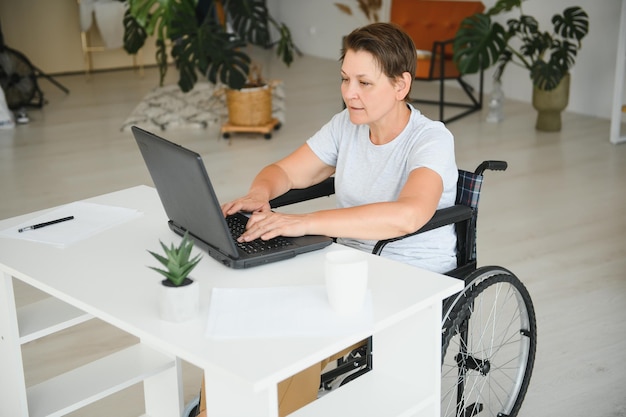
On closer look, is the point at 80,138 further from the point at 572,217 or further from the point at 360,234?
the point at 360,234

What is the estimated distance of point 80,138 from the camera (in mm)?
5734

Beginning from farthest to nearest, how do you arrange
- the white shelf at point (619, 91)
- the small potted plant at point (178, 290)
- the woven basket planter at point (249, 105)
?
the woven basket planter at point (249, 105) < the white shelf at point (619, 91) < the small potted plant at point (178, 290)

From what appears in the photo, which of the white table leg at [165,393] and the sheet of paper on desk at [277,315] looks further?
the white table leg at [165,393]

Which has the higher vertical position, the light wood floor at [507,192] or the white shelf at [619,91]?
the white shelf at [619,91]

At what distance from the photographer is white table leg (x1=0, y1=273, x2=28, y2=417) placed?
6.36ft

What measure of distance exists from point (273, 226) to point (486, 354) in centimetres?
90

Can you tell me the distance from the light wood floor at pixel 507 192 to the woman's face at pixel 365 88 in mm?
998

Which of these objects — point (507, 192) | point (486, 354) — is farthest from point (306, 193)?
point (507, 192)

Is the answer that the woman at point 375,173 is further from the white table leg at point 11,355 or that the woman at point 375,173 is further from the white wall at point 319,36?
the white wall at point 319,36

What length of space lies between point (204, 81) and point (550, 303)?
4938 millimetres

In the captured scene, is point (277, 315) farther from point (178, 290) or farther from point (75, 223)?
point (75, 223)

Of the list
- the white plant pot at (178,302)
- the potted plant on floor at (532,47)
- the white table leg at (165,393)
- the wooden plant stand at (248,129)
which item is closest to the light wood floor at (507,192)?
the wooden plant stand at (248,129)

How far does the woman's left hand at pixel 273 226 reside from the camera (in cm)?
190

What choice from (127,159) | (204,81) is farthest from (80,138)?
(204,81)
